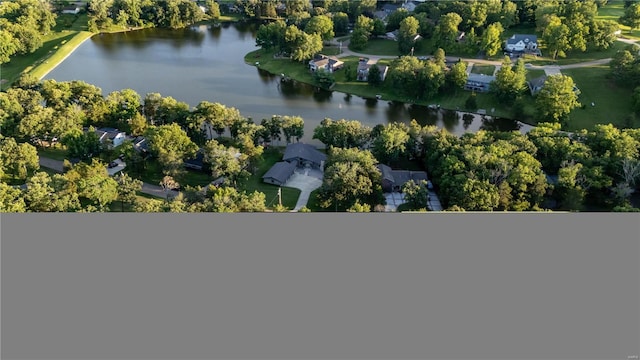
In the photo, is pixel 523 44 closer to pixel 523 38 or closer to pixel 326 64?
pixel 523 38

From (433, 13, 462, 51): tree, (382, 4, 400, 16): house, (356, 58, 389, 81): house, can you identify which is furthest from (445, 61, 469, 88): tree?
(382, 4, 400, 16): house

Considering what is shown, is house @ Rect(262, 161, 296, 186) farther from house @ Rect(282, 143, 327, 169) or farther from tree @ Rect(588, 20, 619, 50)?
tree @ Rect(588, 20, 619, 50)

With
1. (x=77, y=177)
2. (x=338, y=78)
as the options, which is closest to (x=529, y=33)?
(x=338, y=78)

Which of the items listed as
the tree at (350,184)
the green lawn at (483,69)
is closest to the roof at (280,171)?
the tree at (350,184)

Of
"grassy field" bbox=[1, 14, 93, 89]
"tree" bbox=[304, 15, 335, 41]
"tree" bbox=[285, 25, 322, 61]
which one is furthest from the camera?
"tree" bbox=[304, 15, 335, 41]

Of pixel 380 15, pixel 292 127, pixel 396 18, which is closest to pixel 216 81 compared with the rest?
pixel 292 127
